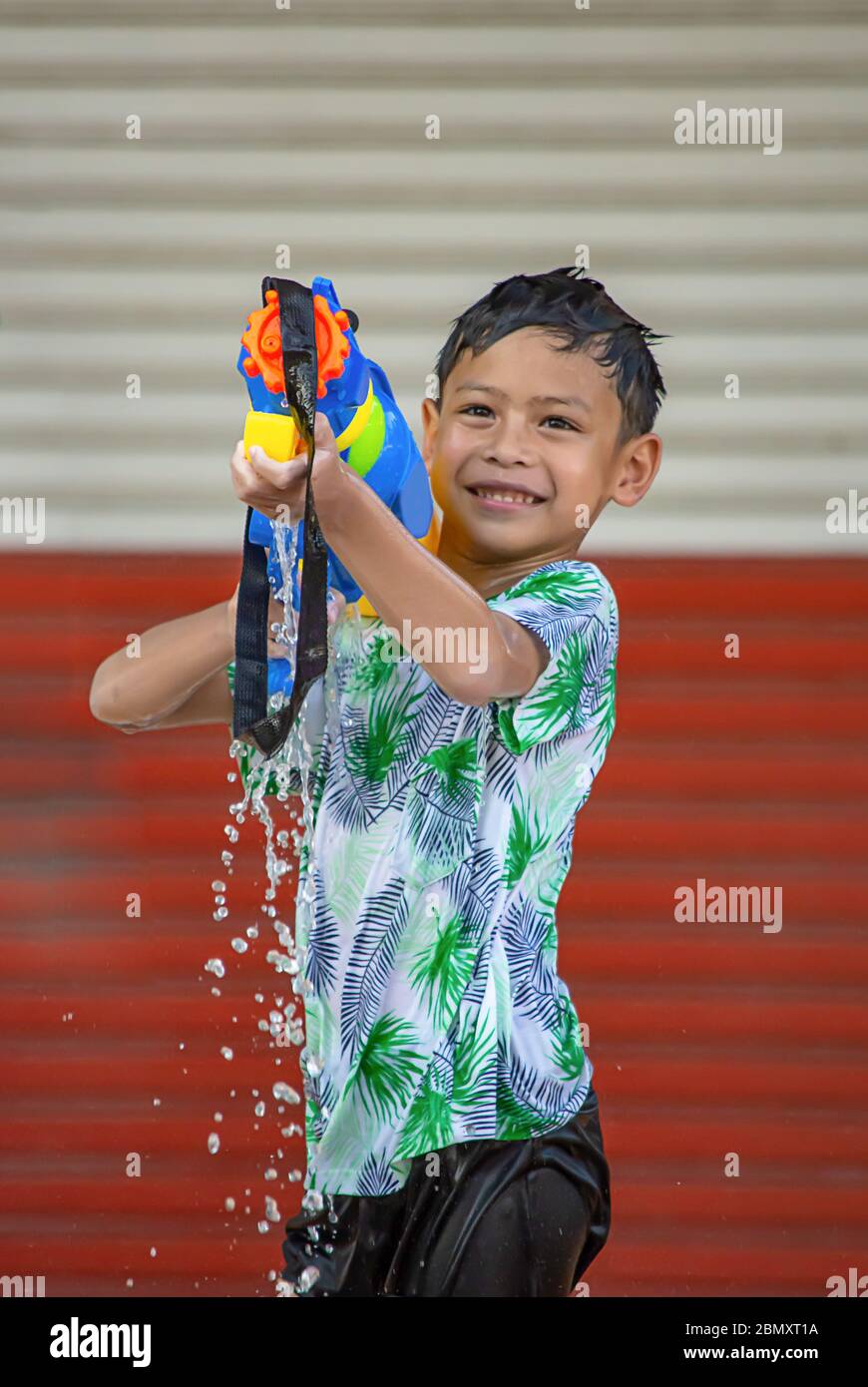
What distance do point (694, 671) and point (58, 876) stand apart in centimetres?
168

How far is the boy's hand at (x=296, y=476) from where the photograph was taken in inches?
60.6

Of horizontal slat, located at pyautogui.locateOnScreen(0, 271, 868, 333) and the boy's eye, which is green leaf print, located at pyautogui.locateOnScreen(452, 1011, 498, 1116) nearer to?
the boy's eye

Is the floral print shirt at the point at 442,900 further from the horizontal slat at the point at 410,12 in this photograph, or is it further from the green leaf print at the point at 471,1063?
the horizontal slat at the point at 410,12

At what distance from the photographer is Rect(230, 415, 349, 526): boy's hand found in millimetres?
1538

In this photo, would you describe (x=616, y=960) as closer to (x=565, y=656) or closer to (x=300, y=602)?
(x=565, y=656)

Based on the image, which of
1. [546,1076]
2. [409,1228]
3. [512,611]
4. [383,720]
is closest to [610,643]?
[512,611]

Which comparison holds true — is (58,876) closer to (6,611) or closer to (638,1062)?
(6,611)

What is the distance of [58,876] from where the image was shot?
3.86 m

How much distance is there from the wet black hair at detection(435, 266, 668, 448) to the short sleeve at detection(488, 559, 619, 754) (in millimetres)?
266

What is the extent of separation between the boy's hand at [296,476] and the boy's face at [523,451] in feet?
1.24

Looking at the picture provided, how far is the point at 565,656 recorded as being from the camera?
71.6 inches

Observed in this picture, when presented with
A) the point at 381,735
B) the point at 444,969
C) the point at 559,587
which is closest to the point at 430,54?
the point at 559,587

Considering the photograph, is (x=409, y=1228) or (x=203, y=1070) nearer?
(x=409, y=1228)

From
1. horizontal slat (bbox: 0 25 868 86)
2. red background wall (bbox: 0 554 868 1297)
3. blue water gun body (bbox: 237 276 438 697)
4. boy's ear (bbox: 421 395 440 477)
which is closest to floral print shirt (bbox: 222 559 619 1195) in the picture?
blue water gun body (bbox: 237 276 438 697)
